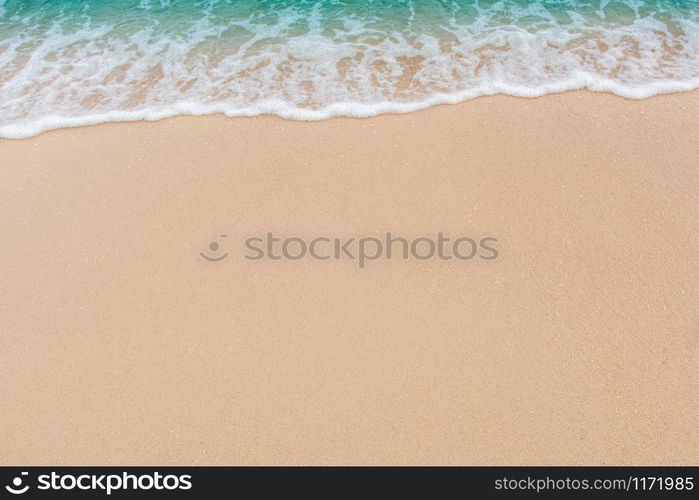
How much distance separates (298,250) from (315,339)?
65 cm

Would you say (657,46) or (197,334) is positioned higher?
(657,46)

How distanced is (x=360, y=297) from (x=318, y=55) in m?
3.01

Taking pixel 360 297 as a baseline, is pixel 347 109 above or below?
above

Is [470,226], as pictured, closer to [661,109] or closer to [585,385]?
[585,385]

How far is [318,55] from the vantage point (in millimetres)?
4859

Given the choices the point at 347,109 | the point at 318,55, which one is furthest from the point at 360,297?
the point at 318,55

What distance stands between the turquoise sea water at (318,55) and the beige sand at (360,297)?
0.41 metres

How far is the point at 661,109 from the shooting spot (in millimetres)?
3930
